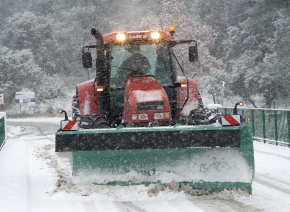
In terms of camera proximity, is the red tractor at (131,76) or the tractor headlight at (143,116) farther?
the red tractor at (131,76)

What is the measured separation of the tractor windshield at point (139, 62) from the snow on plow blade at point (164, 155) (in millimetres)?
1976

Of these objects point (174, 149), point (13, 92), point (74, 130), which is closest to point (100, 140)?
point (74, 130)

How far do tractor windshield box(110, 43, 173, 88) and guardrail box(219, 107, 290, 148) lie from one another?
17.5ft

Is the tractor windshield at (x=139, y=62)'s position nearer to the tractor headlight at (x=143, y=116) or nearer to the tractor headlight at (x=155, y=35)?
the tractor headlight at (x=155, y=35)

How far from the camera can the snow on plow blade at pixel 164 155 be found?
6.67m

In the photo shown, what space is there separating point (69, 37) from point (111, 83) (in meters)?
42.2

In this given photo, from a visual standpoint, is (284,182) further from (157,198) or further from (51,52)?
(51,52)

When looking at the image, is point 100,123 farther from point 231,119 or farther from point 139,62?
point 231,119

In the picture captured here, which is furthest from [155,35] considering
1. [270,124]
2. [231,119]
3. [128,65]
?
[270,124]

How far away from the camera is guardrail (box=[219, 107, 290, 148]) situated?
43.1 ft

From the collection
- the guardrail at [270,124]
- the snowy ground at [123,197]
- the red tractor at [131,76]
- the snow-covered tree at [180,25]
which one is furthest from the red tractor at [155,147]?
the snow-covered tree at [180,25]

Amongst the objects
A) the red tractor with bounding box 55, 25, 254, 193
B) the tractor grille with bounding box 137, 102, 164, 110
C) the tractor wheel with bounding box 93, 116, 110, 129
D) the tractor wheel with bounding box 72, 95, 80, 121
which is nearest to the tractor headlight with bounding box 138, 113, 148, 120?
the red tractor with bounding box 55, 25, 254, 193

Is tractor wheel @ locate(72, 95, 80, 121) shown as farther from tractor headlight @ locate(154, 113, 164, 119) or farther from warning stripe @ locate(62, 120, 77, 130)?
tractor headlight @ locate(154, 113, 164, 119)

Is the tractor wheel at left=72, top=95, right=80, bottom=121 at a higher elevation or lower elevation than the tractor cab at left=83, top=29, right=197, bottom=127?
lower
